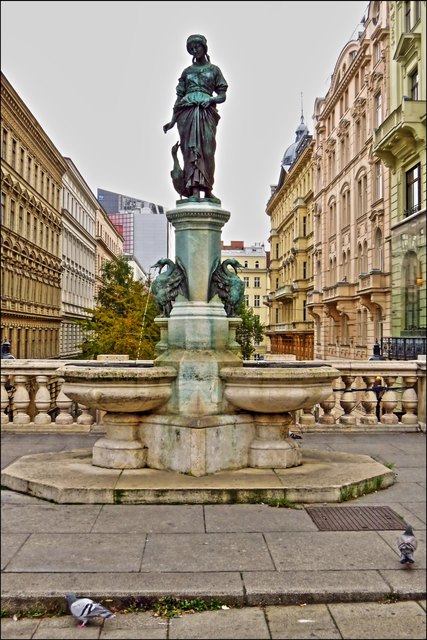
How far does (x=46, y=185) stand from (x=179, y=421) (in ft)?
31.0

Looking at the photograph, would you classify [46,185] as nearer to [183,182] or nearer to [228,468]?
[183,182]

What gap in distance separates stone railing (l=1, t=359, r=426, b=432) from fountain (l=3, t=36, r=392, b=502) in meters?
2.23

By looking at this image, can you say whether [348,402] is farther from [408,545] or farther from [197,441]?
[408,545]

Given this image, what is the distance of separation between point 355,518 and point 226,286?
3.28 m

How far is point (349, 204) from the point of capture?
38.5 metres

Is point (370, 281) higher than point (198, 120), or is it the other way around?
point (370, 281)

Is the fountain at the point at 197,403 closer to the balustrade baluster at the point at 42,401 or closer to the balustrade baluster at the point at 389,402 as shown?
the balustrade baluster at the point at 42,401

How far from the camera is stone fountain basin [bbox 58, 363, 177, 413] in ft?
21.8

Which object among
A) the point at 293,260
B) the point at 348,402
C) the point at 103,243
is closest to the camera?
the point at 348,402

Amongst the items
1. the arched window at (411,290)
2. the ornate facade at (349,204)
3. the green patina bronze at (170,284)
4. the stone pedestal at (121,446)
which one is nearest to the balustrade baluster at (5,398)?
the stone pedestal at (121,446)

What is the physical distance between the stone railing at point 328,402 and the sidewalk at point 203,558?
4119mm

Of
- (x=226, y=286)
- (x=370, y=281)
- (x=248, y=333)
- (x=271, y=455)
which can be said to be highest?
(x=370, y=281)

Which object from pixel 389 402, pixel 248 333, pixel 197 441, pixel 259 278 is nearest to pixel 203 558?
pixel 197 441

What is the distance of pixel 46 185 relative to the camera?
14.7m
